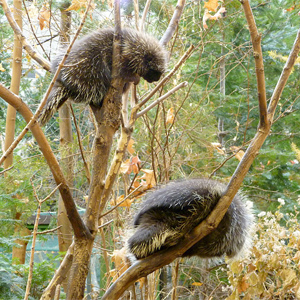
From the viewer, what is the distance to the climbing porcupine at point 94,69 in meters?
1.21

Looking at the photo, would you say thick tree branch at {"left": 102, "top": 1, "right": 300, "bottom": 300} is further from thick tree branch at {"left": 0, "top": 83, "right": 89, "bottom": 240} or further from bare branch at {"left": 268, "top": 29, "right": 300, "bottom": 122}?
thick tree branch at {"left": 0, "top": 83, "right": 89, "bottom": 240}

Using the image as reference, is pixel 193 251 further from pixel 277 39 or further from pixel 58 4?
pixel 277 39

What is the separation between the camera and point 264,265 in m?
1.74

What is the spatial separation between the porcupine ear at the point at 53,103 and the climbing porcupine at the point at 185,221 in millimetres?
419

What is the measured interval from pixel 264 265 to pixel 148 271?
1033mm

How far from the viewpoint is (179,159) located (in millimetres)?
2449

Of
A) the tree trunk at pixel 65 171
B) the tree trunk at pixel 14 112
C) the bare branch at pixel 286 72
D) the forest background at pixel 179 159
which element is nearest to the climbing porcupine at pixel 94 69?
→ the forest background at pixel 179 159

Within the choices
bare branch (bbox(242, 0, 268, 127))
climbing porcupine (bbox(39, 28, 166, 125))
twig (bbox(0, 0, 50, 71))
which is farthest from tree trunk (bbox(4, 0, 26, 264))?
bare branch (bbox(242, 0, 268, 127))

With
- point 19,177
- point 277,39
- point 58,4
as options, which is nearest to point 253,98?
point 277,39

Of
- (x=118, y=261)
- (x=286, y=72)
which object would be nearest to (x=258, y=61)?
(x=286, y=72)

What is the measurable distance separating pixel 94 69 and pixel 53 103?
0.64 ft

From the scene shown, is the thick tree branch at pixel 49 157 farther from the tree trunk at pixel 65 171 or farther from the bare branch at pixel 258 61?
the tree trunk at pixel 65 171

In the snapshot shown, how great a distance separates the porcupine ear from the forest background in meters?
0.10

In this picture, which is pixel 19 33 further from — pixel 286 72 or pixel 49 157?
pixel 286 72
